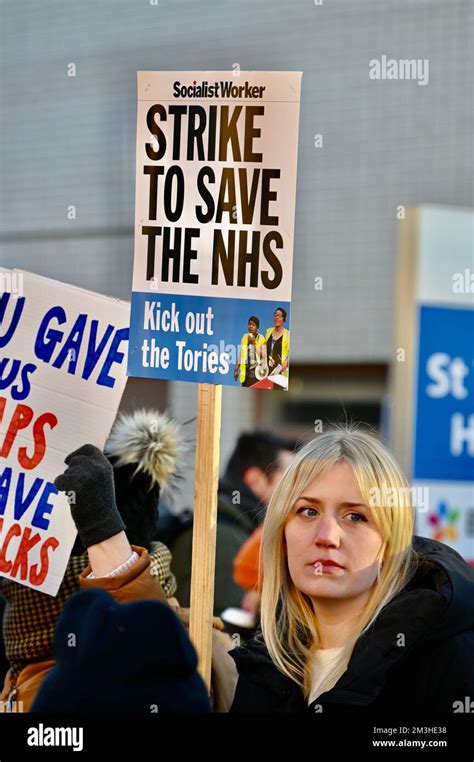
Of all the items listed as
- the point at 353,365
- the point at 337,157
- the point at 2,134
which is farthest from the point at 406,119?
the point at 2,134

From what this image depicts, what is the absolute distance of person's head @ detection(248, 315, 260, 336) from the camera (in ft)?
7.57

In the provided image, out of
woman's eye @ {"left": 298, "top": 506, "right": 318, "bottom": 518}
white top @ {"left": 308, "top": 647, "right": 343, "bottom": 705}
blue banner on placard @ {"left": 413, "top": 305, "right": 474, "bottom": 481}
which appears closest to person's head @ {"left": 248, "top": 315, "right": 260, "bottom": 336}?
woman's eye @ {"left": 298, "top": 506, "right": 318, "bottom": 518}

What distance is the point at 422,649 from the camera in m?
1.90

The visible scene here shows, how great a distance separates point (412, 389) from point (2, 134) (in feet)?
10.8

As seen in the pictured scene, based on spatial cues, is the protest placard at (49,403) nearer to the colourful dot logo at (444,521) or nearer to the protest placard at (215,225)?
the protest placard at (215,225)

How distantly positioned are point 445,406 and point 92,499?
5.74 feet

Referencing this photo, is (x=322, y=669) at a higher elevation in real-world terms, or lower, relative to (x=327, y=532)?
lower

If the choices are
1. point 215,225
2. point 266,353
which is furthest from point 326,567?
point 215,225

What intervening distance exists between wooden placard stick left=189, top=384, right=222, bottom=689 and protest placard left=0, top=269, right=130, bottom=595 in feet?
0.81

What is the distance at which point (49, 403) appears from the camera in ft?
8.15

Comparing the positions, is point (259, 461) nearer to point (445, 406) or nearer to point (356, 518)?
point (445, 406)

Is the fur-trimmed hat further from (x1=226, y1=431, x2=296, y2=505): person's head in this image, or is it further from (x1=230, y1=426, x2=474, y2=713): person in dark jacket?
(x1=226, y1=431, x2=296, y2=505): person's head

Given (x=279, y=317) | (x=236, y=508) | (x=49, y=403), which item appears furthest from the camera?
(x=236, y=508)

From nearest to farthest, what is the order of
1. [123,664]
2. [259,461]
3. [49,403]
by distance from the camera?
[123,664] → [49,403] → [259,461]
